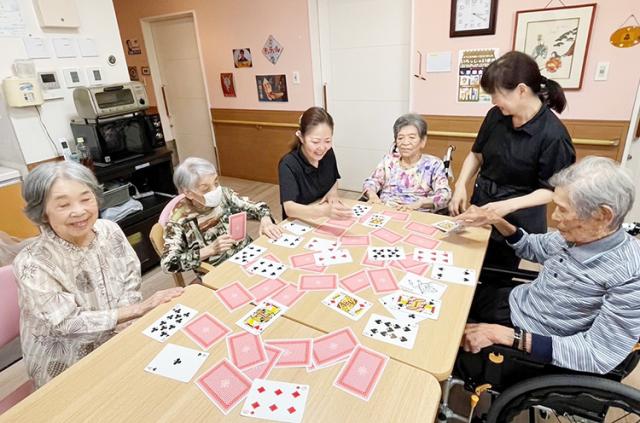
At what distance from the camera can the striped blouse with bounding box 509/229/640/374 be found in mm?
1114

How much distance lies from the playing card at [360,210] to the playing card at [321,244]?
363 millimetres

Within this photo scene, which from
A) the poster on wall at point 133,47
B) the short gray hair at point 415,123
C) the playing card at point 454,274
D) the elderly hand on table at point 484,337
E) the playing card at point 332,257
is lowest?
the elderly hand on table at point 484,337

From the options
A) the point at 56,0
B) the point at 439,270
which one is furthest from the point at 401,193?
the point at 56,0

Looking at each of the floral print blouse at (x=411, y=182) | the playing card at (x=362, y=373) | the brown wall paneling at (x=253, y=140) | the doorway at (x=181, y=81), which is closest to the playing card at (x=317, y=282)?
the playing card at (x=362, y=373)

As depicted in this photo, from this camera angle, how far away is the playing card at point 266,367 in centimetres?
108

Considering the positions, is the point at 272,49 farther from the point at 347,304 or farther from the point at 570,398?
the point at 570,398

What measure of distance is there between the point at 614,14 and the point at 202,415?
3.68 m

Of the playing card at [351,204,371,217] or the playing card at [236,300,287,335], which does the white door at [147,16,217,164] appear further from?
the playing card at [236,300,287,335]

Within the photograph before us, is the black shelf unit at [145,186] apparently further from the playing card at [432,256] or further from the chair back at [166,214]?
the playing card at [432,256]

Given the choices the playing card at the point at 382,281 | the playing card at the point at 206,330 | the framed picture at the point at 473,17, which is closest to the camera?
the playing card at the point at 206,330

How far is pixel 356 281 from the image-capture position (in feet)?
4.90

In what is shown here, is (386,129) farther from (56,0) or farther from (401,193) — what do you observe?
(56,0)

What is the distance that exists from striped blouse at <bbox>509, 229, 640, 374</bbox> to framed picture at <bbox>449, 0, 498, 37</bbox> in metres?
2.47

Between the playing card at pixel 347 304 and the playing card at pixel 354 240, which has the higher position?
the playing card at pixel 354 240
